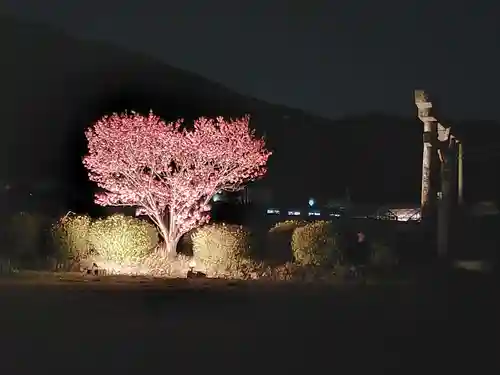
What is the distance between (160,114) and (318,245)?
20.9m

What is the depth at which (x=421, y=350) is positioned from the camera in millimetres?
11070

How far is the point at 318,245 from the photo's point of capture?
21.7 meters

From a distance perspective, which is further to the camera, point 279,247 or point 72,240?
point 279,247

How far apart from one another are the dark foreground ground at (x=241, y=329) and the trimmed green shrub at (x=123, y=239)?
3015mm

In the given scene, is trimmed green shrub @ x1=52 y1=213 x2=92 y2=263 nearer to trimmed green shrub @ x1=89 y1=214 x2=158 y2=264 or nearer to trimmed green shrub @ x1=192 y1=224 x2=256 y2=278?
trimmed green shrub @ x1=89 y1=214 x2=158 y2=264

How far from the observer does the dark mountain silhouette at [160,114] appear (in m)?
43.0

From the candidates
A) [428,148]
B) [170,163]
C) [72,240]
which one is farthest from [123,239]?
[428,148]

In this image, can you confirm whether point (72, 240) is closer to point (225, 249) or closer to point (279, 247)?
point (225, 249)

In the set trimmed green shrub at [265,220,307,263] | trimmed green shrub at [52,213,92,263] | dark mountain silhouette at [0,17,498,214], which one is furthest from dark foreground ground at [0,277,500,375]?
dark mountain silhouette at [0,17,498,214]

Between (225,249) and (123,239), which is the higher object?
(123,239)

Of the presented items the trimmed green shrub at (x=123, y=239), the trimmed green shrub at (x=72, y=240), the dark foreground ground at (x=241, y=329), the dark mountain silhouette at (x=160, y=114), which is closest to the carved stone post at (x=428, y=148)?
the dark foreground ground at (x=241, y=329)

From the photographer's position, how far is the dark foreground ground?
1015 centimetres

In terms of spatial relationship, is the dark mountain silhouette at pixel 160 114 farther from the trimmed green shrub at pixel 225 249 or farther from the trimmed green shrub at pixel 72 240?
the trimmed green shrub at pixel 225 249

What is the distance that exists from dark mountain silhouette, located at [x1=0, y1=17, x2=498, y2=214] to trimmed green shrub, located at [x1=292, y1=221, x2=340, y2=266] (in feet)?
54.2
